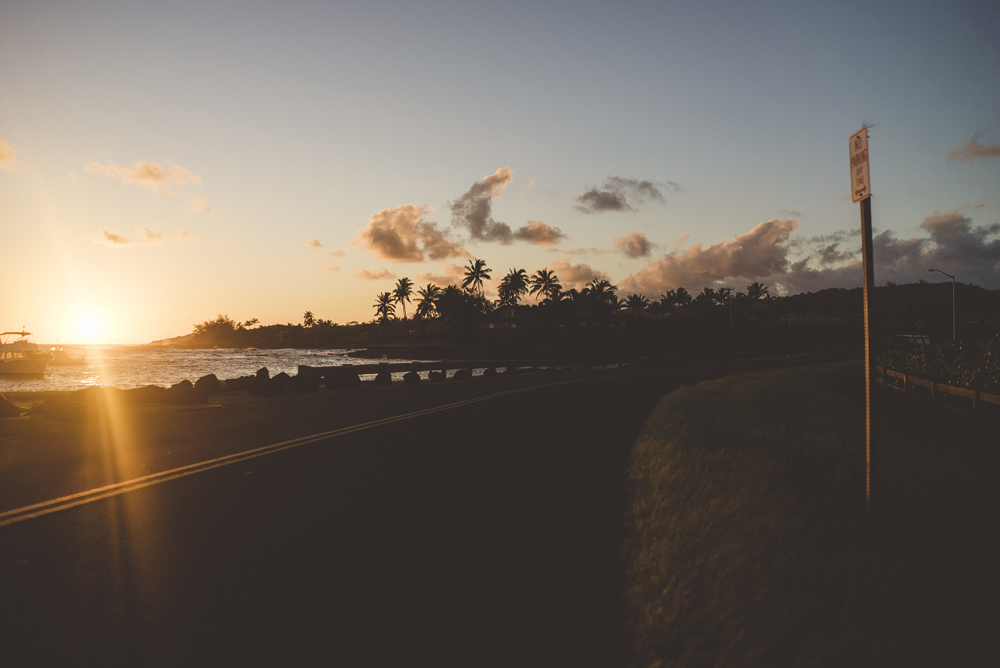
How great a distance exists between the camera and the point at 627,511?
5648 millimetres

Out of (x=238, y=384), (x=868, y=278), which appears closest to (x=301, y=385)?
(x=238, y=384)

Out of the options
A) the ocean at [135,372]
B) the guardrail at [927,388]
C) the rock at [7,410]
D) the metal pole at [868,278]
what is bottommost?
the ocean at [135,372]

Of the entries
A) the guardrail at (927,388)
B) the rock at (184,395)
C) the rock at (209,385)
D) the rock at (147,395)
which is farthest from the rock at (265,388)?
the guardrail at (927,388)

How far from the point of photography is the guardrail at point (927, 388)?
1067 centimetres

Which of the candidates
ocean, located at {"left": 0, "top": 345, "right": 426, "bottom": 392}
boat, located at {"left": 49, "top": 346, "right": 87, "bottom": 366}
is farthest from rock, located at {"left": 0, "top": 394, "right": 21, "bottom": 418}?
boat, located at {"left": 49, "top": 346, "right": 87, "bottom": 366}

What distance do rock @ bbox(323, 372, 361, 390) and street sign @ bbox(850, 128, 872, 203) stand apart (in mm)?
19316

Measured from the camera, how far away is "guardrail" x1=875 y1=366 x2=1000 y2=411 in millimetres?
10672

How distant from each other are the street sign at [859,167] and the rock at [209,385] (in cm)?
1752

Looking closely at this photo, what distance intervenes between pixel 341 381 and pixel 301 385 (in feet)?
7.45

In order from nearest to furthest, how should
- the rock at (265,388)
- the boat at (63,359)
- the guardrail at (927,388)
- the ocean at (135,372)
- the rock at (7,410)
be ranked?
the guardrail at (927,388), the rock at (7,410), the rock at (265,388), the ocean at (135,372), the boat at (63,359)

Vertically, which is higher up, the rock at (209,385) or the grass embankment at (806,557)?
the rock at (209,385)

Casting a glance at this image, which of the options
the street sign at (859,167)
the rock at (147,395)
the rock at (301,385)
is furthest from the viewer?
the rock at (301,385)

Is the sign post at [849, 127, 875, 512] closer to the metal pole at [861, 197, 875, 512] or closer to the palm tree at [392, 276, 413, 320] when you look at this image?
the metal pole at [861, 197, 875, 512]

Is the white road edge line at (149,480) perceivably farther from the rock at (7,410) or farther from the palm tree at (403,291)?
the palm tree at (403,291)
